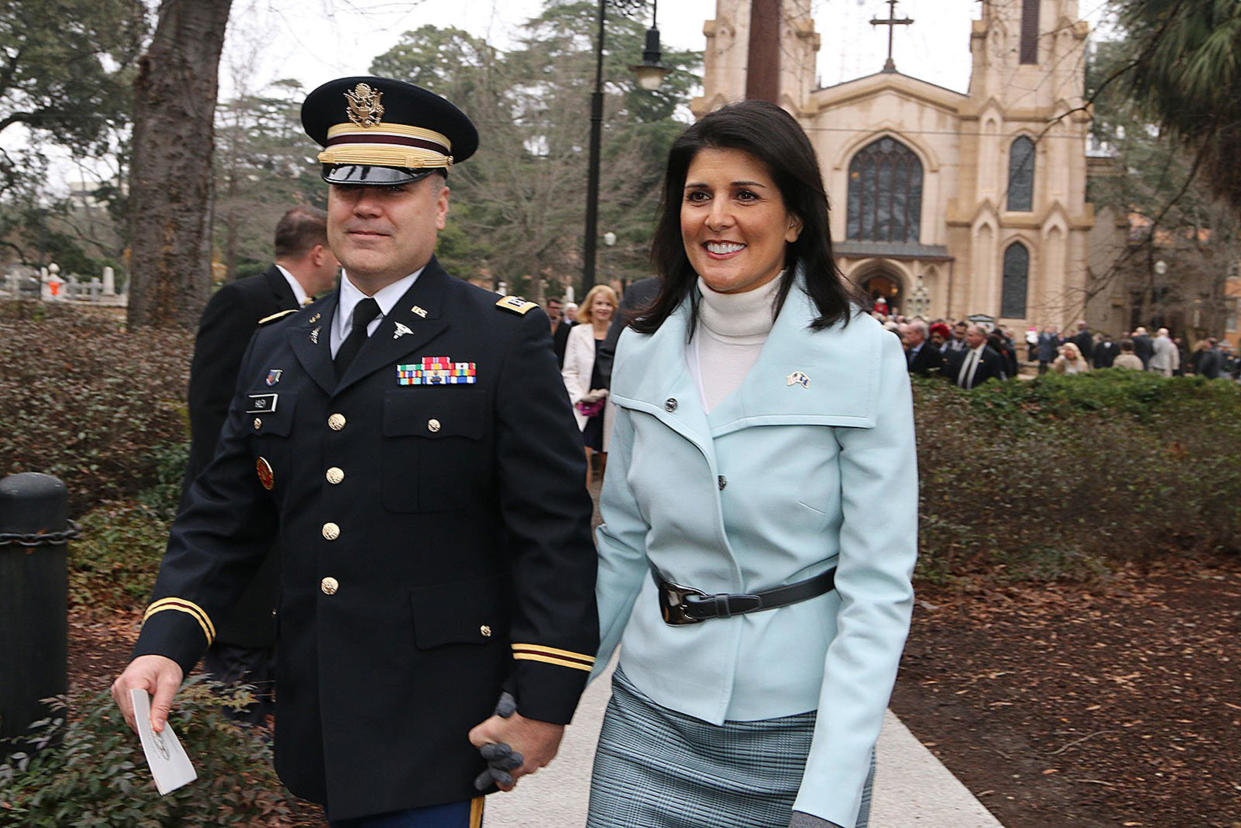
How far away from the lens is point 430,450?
8.32 ft

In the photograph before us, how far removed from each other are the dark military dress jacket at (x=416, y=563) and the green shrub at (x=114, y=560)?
494 cm

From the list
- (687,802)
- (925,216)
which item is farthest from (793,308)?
(925,216)

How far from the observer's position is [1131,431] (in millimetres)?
11492

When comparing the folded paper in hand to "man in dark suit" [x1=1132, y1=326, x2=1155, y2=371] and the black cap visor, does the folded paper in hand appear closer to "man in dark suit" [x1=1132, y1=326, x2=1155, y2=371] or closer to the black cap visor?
the black cap visor

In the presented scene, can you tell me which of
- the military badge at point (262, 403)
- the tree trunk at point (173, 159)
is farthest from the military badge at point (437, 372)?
the tree trunk at point (173, 159)

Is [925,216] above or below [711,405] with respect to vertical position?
above

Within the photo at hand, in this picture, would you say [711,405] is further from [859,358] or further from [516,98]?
[516,98]

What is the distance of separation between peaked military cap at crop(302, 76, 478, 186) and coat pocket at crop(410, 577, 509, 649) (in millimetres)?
818

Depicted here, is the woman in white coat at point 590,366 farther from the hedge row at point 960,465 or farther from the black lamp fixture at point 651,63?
the black lamp fixture at point 651,63

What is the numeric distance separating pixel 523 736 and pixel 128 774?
143 centimetres

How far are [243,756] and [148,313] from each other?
8.15 meters

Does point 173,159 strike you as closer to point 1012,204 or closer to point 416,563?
point 416,563

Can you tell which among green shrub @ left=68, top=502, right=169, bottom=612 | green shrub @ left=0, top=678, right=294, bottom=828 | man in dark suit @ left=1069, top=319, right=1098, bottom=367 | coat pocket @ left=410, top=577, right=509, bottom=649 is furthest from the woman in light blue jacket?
man in dark suit @ left=1069, top=319, right=1098, bottom=367

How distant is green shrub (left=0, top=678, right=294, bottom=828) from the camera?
11.0ft
